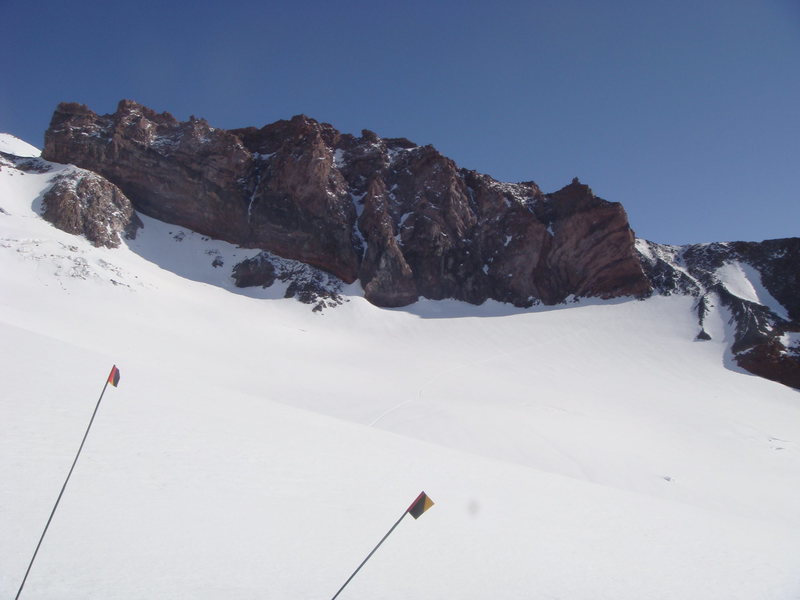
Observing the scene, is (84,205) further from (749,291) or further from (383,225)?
(749,291)

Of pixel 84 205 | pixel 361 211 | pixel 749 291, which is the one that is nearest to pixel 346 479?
pixel 84 205

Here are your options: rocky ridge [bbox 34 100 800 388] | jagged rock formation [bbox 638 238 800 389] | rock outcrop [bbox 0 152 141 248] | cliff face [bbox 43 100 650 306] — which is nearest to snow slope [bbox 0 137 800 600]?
rock outcrop [bbox 0 152 141 248]

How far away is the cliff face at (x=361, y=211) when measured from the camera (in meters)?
40.4

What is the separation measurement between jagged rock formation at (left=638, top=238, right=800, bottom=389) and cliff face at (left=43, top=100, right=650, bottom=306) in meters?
5.11

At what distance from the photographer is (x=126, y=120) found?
41156 mm

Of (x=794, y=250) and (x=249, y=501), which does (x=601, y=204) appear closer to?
(x=794, y=250)

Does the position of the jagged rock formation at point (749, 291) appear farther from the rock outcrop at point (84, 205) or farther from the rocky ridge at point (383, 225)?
the rock outcrop at point (84, 205)

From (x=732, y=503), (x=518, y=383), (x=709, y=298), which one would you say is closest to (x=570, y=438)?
(x=732, y=503)

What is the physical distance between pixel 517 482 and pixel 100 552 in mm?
7101

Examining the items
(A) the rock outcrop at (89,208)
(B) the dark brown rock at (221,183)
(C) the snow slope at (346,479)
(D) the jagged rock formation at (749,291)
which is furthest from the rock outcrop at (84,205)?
(D) the jagged rock formation at (749,291)

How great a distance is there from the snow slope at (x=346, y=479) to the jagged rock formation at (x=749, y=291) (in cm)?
1019

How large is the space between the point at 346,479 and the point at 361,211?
4099 centimetres

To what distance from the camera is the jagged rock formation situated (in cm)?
3080

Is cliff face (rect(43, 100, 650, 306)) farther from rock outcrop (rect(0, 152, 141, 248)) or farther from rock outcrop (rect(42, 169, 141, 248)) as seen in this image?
rock outcrop (rect(42, 169, 141, 248))
